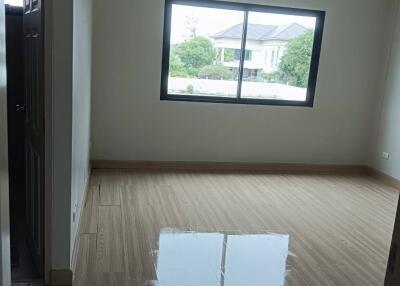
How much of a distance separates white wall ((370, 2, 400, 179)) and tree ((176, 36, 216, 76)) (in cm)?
237

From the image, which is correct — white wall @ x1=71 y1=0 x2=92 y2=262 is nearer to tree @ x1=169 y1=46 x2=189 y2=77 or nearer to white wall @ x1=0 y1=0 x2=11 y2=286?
white wall @ x1=0 y1=0 x2=11 y2=286

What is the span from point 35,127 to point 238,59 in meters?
3.33

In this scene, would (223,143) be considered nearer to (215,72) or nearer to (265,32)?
(215,72)

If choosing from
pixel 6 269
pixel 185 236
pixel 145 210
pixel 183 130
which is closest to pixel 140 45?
pixel 183 130

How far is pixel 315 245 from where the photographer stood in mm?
3250

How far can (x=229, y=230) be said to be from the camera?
3.45m

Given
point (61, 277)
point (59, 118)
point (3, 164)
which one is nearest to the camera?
point (3, 164)

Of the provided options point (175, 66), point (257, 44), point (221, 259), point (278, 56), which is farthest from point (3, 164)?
point (278, 56)

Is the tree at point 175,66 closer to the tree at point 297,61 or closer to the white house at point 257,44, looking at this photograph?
the white house at point 257,44

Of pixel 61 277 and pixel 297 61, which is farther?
pixel 297 61

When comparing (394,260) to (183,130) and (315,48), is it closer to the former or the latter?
(183,130)

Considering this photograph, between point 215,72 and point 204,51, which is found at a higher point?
point 204,51

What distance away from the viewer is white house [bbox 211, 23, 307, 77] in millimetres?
5223

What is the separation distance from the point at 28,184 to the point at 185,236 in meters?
1.23
